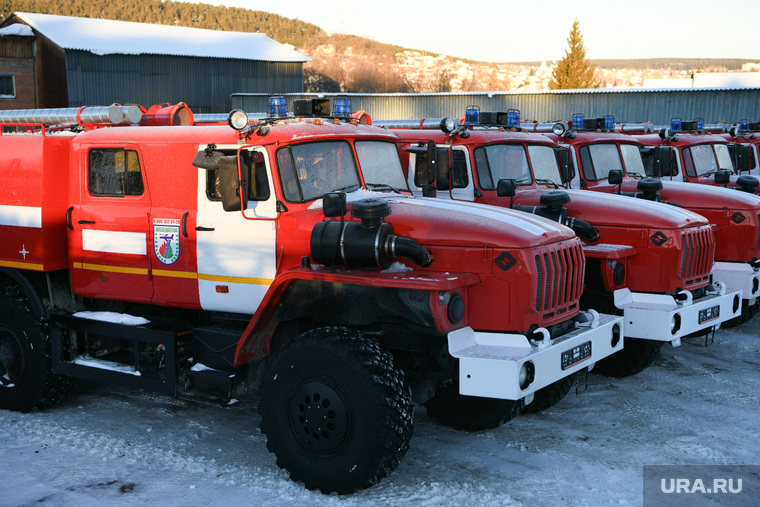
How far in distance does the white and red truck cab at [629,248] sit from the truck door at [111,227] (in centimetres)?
230

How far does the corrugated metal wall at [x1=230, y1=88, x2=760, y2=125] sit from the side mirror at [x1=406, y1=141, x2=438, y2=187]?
21.8 m

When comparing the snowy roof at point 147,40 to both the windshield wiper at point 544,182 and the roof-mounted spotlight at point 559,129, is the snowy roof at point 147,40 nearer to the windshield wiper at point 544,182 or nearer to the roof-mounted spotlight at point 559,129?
the roof-mounted spotlight at point 559,129

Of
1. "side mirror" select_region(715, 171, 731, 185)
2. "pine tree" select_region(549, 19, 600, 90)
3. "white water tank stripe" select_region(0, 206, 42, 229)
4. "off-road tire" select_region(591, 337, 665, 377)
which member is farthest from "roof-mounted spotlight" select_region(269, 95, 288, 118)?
"pine tree" select_region(549, 19, 600, 90)

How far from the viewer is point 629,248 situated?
6797 mm

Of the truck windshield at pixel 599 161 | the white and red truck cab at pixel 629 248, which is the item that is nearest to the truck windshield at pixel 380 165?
the white and red truck cab at pixel 629 248

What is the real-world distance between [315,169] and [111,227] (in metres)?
1.75

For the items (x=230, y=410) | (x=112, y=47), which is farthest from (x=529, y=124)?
(x=112, y=47)

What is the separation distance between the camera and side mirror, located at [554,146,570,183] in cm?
912

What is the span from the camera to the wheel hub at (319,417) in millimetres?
4781

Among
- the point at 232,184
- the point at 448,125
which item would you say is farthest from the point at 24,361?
the point at 448,125

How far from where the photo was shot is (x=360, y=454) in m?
4.69

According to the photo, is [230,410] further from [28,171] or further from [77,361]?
[28,171]

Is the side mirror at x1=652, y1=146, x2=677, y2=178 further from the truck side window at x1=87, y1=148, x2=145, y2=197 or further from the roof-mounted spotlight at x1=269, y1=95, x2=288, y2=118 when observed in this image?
the truck side window at x1=87, y1=148, x2=145, y2=197

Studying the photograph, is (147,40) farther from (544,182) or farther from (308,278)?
(308,278)
